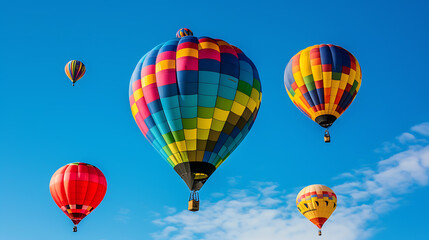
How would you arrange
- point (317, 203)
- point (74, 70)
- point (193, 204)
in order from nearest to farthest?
point (193, 204)
point (317, 203)
point (74, 70)

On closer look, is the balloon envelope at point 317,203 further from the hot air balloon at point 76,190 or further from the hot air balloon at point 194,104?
the hot air balloon at point 194,104

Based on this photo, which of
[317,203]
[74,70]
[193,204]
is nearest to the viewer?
[193,204]

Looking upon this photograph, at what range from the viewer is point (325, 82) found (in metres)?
24.9

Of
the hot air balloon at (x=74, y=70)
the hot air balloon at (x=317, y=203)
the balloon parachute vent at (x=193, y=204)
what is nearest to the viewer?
the balloon parachute vent at (x=193, y=204)

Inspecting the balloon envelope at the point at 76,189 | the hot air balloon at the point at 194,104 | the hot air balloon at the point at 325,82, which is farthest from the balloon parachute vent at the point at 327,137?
the balloon envelope at the point at 76,189

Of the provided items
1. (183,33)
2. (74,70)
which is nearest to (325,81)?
(183,33)

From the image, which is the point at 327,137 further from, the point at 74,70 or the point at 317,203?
the point at 74,70

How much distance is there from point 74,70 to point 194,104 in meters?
13.5

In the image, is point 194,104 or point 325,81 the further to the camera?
point 325,81

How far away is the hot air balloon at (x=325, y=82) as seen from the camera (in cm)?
2492

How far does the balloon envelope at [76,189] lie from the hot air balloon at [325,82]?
9.11 metres

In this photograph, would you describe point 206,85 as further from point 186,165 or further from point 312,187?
point 312,187

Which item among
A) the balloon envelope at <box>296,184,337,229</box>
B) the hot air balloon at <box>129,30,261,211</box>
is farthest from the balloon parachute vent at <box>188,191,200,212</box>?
the balloon envelope at <box>296,184,337,229</box>

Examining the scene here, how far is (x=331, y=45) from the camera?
1020 inches
